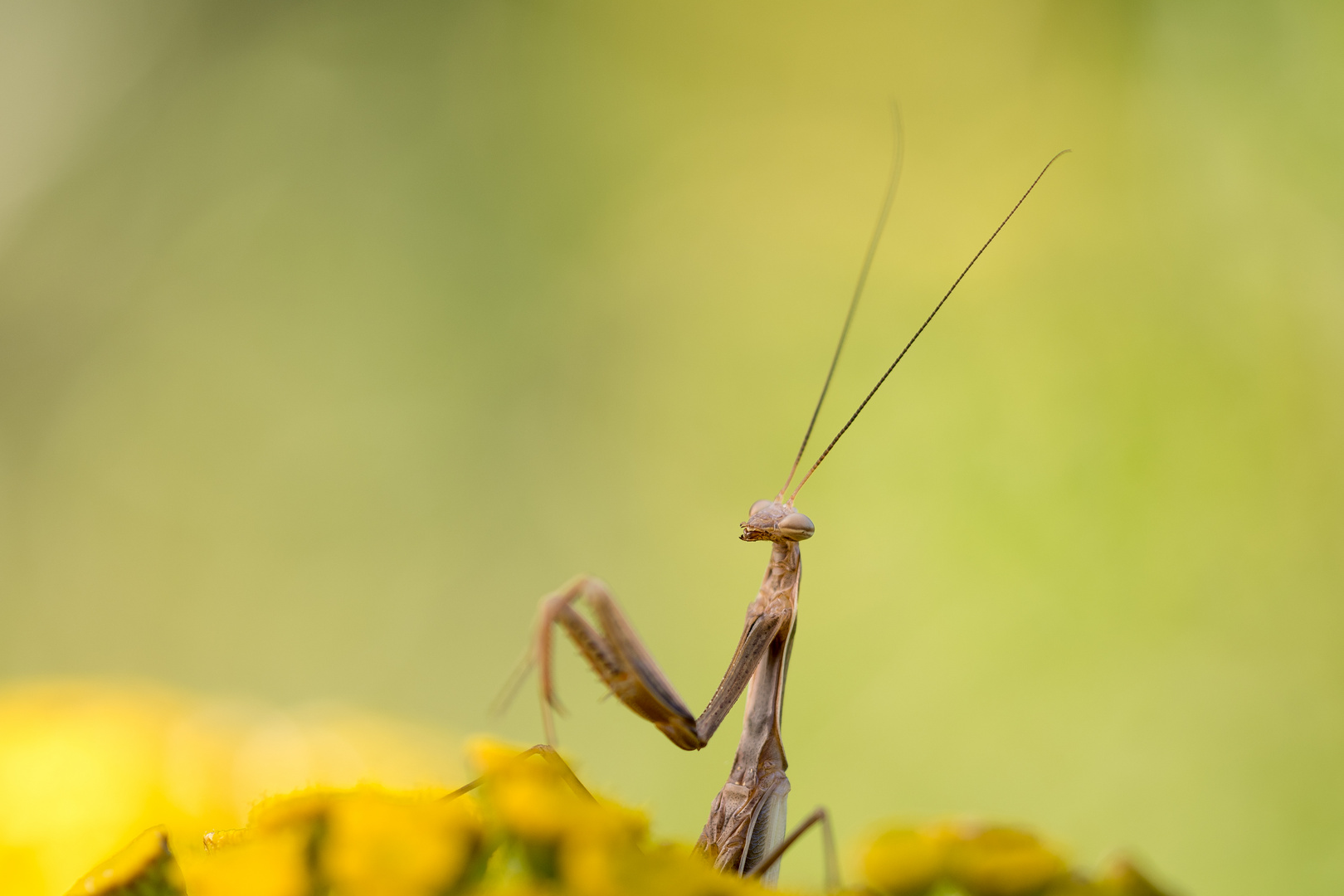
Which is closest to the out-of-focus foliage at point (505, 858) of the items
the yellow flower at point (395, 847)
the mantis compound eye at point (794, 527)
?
the yellow flower at point (395, 847)

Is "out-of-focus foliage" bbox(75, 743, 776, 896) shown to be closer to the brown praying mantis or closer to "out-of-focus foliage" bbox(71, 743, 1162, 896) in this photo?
"out-of-focus foliage" bbox(71, 743, 1162, 896)

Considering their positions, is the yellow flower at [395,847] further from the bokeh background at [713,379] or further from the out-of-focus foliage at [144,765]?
the bokeh background at [713,379]

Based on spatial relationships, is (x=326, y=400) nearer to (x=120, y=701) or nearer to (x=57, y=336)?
(x=57, y=336)

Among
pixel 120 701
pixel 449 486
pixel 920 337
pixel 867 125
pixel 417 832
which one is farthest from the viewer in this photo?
pixel 449 486

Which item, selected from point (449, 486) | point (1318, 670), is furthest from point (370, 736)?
point (1318, 670)

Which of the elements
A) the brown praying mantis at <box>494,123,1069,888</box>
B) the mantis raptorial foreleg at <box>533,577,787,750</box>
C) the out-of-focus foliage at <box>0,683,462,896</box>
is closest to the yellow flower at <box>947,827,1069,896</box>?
the brown praying mantis at <box>494,123,1069,888</box>

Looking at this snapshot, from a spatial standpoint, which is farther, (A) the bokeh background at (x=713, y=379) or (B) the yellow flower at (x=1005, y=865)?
(A) the bokeh background at (x=713, y=379)

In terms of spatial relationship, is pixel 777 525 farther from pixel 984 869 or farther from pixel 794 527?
pixel 984 869

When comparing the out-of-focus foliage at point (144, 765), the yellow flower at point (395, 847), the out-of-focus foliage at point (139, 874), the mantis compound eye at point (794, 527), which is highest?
the mantis compound eye at point (794, 527)
